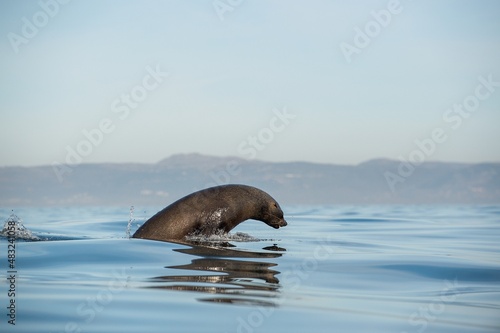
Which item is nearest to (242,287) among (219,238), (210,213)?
(219,238)

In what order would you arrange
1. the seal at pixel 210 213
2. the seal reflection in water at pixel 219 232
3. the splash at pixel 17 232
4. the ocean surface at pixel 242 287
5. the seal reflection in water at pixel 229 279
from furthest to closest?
the splash at pixel 17 232 → the seal at pixel 210 213 → the seal reflection in water at pixel 219 232 → the seal reflection in water at pixel 229 279 → the ocean surface at pixel 242 287

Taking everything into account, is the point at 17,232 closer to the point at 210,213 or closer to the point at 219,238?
the point at 210,213

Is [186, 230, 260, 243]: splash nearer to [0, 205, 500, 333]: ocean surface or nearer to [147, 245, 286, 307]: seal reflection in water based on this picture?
[0, 205, 500, 333]: ocean surface

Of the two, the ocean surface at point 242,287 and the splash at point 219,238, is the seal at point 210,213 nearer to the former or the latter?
the splash at point 219,238

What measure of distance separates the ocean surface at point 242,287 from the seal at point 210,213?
52 centimetres

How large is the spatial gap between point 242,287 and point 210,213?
822 cm

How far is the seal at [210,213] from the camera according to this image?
61.1ft

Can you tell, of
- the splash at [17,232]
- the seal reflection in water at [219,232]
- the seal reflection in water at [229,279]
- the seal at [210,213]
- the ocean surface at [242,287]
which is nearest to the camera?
the ocean surface at [242,287]

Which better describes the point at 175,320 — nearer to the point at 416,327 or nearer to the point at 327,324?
the point at 327,324

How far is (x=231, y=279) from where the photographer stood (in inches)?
476

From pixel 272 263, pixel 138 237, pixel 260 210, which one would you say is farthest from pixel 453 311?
pixel 260 210

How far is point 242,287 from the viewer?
11.3m

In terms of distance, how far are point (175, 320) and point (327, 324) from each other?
1743 mm

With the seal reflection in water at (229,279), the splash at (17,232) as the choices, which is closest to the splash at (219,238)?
the seal reflection in water at (229,279)
